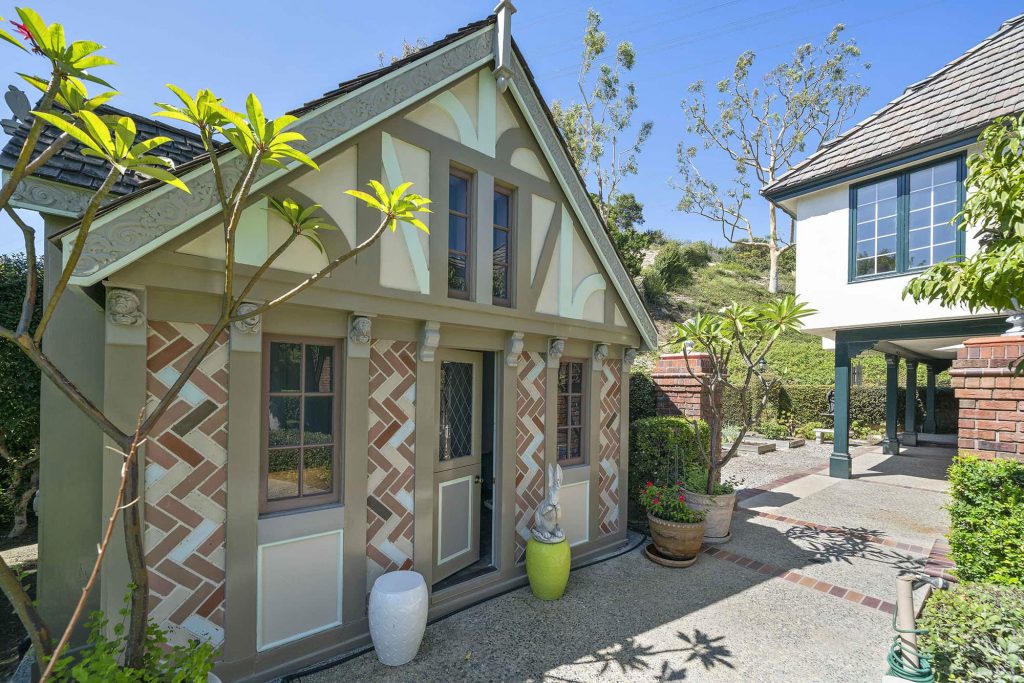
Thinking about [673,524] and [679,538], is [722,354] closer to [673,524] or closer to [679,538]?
[673,524]

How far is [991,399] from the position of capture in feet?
17.4

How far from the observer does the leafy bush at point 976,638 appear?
2985mm

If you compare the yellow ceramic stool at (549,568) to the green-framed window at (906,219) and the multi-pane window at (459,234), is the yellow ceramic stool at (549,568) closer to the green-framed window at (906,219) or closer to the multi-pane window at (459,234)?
the multi-pane window at (459,234)

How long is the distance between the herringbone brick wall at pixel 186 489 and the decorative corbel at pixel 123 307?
5.9 inches

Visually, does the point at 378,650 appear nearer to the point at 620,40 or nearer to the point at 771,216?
the point at 620,40

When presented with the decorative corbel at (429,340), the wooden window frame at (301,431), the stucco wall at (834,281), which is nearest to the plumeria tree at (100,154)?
the wooden window frame at (301,431)

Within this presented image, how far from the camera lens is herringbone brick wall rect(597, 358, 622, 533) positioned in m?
6.84

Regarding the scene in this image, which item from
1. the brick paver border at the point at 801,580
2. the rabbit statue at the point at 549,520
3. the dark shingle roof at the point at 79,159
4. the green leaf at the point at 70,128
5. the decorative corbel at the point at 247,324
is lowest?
the brick paver border at the point at 801,580

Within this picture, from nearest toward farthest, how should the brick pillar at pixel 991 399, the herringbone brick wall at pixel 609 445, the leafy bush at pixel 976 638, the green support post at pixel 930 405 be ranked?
the leafy bush at pixel 976 638, the brick pillar at pixel 991 399, the herringbone brick wall at pixel 609 445, the green support post at pixel 930 405

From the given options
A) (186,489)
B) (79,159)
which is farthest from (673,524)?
(79,159)

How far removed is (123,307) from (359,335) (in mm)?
1702

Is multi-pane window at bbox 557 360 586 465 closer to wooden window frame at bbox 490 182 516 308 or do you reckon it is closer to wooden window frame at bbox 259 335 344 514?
wooden window frame at bbox 490 182 516 308

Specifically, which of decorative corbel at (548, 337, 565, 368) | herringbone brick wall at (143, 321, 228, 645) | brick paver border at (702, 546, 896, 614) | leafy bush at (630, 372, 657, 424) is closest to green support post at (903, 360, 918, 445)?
leafy bush at (630, 372, 657, 424)

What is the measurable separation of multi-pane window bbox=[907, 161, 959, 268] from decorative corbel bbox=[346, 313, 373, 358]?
37.2ft
